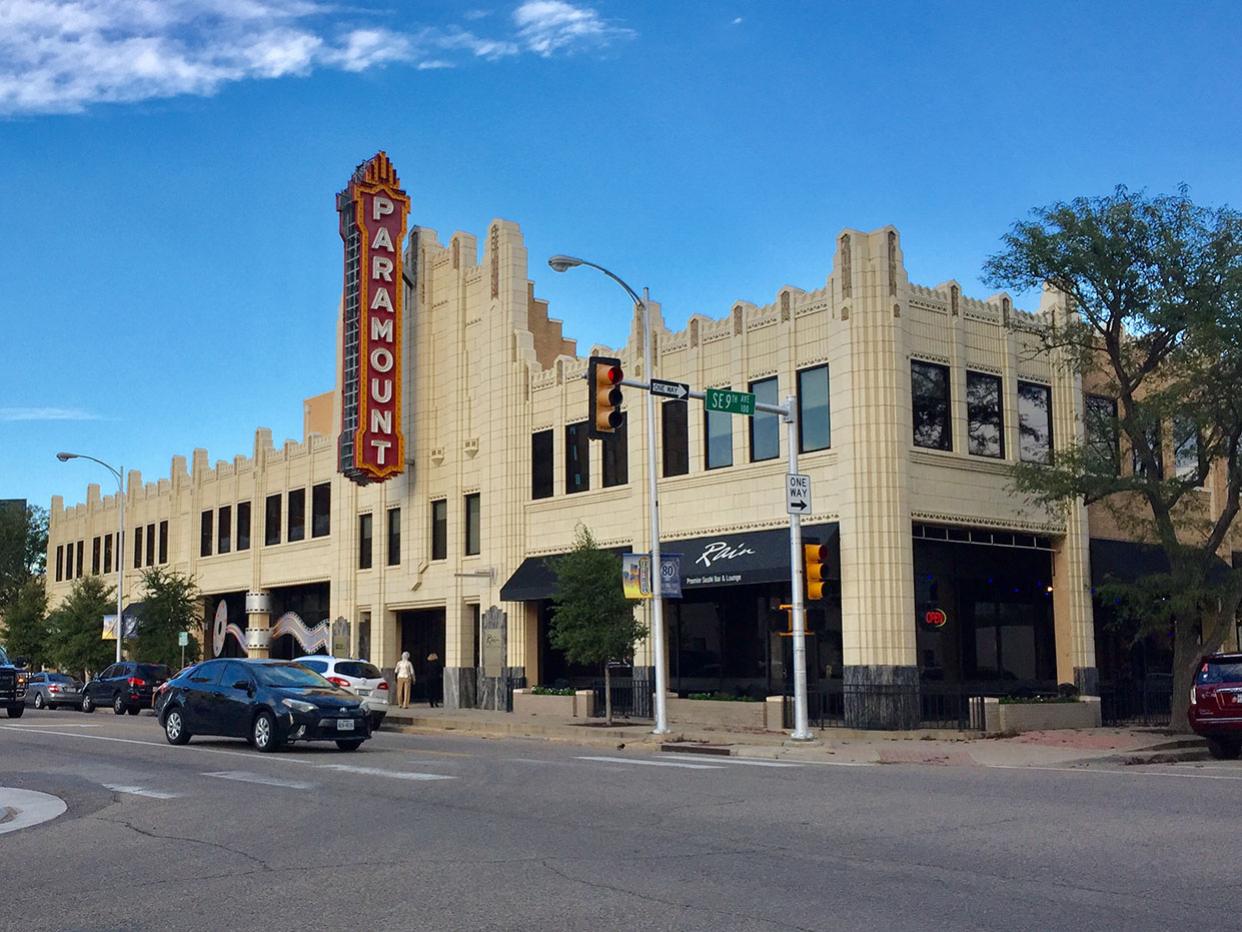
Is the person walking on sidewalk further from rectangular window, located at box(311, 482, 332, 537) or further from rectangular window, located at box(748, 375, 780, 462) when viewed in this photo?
rectangular window, located at box(748, 375, 780, 462)

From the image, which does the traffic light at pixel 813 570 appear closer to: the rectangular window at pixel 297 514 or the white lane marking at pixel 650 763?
the white lane marking at pixel 650 763

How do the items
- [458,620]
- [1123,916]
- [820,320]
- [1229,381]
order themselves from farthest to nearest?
[458,620], [820,320], [1229,381], [1123,916]

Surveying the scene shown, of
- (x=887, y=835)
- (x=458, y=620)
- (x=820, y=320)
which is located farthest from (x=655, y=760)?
(x=458, y=620)

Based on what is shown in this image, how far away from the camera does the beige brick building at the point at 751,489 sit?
95.9 ft

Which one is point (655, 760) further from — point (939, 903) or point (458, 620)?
point (458, 620)

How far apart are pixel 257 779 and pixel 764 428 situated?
17.0m

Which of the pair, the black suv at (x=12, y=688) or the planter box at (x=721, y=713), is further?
the black suv at (x=12, y=688)

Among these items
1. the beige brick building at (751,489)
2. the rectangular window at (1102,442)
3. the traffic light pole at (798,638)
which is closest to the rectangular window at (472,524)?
the beige brick building at (751,489)

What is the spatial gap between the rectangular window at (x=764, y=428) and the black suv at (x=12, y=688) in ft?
72.5

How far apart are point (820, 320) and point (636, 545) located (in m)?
7.71

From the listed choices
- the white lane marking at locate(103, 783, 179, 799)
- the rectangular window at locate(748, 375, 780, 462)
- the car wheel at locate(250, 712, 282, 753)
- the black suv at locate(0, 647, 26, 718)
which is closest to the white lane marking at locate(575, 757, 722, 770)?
the car wheel at locate(250, 712, 282, 753)

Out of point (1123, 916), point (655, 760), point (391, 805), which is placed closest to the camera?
point (1123, 916)

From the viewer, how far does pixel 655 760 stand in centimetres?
2166

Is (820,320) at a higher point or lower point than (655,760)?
higher
